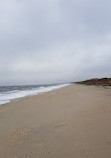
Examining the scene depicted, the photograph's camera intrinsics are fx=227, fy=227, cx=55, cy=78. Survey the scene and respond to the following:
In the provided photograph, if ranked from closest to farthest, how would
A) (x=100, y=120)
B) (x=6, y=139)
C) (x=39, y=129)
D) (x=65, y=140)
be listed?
(x=65, y=140) < (x=6, y=139) < (x=39, y=129) < (x=100, y=120)

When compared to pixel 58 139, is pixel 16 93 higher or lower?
higher

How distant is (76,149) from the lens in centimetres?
406

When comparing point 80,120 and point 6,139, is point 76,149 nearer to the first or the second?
point 6,139

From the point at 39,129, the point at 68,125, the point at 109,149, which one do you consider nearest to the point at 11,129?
the point at 39,129

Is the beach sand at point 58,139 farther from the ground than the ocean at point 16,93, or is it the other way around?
the ocean at point 16,93

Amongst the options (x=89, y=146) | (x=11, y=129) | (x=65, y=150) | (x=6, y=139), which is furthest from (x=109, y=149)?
(x=11, y=129)

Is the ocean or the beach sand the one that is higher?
the ocean

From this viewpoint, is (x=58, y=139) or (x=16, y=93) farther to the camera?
(x=16, y=93)

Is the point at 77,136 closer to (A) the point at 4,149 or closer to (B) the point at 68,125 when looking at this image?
(B) the point at 68,125

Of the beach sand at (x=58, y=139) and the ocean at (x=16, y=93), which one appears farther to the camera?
the ocean at (x=16, y=93)

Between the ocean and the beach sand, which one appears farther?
the ocean

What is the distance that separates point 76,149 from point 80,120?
2.42 metres

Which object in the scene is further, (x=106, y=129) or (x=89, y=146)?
(x=106, y=129)

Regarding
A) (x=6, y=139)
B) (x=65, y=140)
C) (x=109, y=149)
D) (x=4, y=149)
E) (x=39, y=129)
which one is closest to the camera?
(x=109, y=149)
